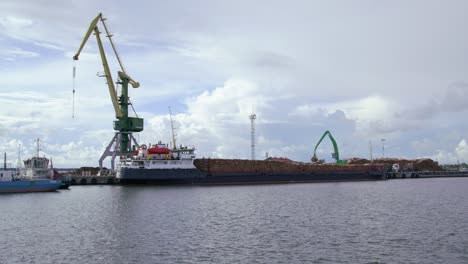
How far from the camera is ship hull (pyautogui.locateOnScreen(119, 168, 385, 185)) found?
70.0m

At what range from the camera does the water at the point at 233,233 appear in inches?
880

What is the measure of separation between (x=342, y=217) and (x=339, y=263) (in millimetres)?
15163

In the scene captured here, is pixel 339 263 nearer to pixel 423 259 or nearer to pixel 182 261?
pixel 423 259

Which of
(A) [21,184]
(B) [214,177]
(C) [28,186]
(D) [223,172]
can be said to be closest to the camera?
(A) [21,184]

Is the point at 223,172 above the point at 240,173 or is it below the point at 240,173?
Answer: above

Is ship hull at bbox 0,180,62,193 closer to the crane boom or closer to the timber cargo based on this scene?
the timber cargo

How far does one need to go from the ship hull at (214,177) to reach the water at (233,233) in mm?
24663

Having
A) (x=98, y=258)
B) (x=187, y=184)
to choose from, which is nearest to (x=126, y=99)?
(x=187, y=184)

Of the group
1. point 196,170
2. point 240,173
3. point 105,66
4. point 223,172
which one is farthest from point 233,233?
point 105,66

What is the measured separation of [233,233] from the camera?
28.5m

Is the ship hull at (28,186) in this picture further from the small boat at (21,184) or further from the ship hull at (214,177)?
the ship hull at (214,177)

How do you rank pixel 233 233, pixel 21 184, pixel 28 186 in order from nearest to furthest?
pixel 233 233 < pixel 21 184 < pixel 28 186

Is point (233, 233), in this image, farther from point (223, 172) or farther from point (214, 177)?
point (223, 172)

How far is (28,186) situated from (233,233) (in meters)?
42.3
